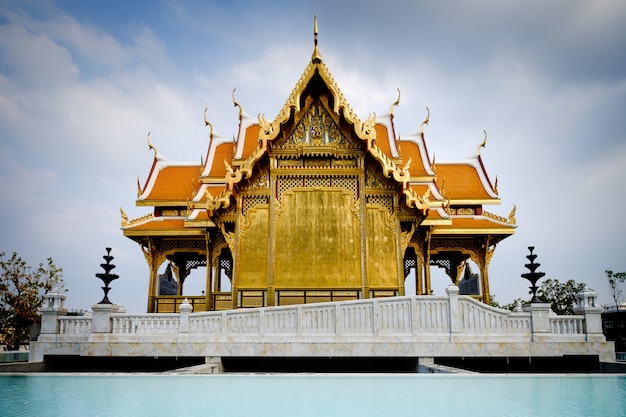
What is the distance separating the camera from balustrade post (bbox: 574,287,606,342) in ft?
33.4

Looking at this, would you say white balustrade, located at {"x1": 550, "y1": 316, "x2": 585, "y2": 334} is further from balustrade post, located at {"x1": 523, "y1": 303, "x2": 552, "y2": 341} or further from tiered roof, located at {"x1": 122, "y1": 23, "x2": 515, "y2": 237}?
tiered roof, located at {"x1": 122, "y1": 23, "x2": 515, "y2": 237}

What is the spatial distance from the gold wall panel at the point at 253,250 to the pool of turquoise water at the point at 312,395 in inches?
204

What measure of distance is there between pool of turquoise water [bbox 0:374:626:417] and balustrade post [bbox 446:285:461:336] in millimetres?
2486

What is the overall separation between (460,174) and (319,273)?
26.0 feet

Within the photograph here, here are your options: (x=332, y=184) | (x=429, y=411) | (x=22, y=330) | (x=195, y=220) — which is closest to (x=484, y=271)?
(x=332, y=184)

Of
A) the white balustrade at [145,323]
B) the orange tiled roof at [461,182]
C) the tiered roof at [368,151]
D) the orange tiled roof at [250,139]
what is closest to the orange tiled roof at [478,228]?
the tiered roof at [368,151]

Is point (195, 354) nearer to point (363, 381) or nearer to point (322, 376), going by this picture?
point (322, 376)

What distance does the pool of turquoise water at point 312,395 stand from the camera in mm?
5383

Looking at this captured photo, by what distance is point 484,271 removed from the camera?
16.1 m

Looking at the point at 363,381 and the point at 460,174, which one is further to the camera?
the point at 460,174

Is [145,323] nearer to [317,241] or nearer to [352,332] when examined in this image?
[352,332]

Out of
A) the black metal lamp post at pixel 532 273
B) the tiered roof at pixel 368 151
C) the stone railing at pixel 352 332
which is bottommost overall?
the stone railing at pixel 352 332

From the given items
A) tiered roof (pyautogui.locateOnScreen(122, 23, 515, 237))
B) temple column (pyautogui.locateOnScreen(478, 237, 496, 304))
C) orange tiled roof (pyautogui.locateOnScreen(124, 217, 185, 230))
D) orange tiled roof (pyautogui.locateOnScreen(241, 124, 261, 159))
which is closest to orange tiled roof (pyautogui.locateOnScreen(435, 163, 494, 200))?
tiered roof (pyautogui.locateOnScreen(122, 23, 515, 237))

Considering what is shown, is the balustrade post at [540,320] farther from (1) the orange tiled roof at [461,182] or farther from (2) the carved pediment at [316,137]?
(1) the orange tiled roof at [461,182]
